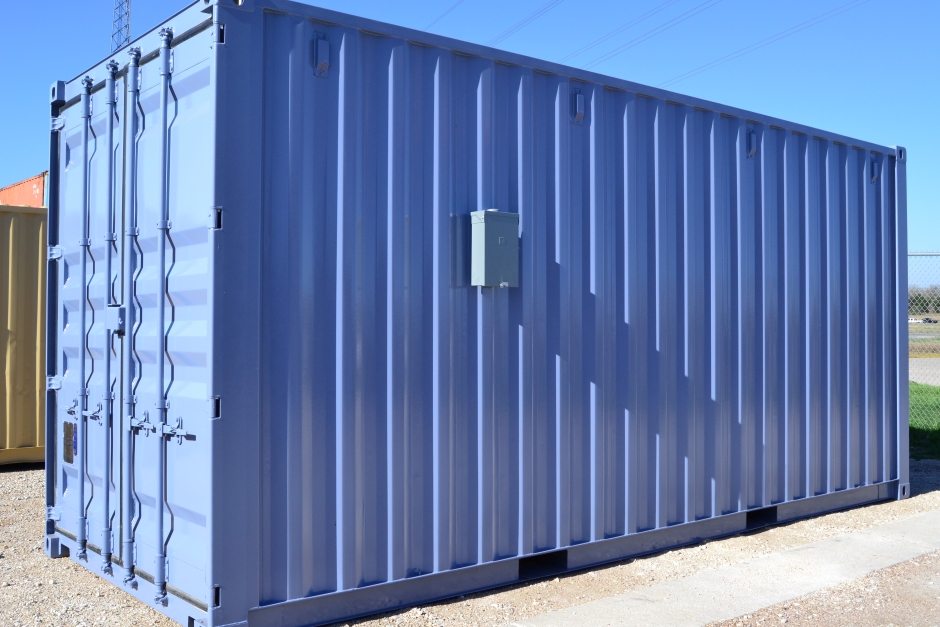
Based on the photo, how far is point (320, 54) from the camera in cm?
458

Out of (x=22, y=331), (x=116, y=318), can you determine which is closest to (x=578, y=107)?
(x=116, y=318)

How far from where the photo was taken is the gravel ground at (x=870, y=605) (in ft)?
15.8

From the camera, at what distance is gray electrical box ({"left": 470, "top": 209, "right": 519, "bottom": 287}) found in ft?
16.6

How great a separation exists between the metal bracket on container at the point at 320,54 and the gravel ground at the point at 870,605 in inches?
144

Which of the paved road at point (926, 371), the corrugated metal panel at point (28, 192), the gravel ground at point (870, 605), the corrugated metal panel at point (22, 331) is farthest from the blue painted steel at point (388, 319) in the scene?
the paved road at point (926, 371)

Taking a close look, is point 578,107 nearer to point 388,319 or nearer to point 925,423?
point 388,319

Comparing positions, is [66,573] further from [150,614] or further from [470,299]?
[470,299]

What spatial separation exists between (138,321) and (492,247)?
2.05 meters

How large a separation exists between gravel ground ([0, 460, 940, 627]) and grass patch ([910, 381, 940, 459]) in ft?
13.9

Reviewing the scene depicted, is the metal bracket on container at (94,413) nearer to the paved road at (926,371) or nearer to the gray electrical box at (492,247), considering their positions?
the gray electrical box at (492,247)

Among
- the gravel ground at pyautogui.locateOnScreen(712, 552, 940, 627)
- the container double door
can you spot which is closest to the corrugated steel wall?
the container double door

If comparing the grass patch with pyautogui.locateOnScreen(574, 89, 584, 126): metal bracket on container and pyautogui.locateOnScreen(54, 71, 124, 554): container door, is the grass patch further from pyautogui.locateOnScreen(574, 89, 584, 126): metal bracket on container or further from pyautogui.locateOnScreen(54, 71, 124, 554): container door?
pyautogui.locateOnScreen(54, 71, 124, 554): container door

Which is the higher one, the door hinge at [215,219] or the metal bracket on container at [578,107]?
the metal bracket on container at [578,107]

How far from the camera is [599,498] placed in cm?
583
